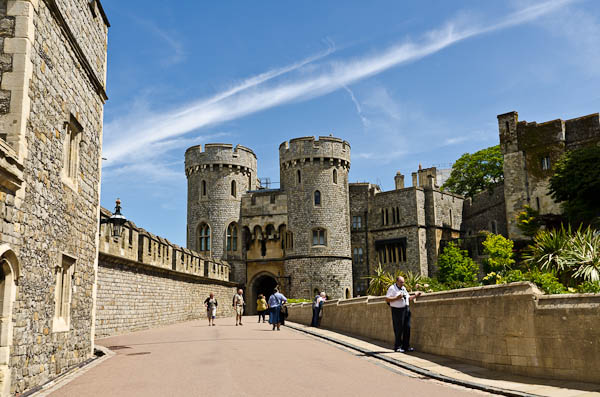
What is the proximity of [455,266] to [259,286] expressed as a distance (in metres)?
14.5

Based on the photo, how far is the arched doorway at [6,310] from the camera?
7.19m

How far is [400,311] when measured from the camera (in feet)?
36.9

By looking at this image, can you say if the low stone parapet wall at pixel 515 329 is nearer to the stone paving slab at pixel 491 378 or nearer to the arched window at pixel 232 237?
the stone paving slab at pixel 491 378

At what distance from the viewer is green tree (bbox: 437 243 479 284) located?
41906 mm

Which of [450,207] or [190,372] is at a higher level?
[450,207]

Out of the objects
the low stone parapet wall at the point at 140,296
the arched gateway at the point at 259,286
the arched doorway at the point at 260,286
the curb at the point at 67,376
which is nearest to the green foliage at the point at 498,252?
the arched gateway at the point at 259,286

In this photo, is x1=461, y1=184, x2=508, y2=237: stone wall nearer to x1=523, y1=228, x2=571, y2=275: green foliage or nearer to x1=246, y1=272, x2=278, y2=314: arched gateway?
x1=246, y1=272, x2=278, y2=314: arched gateway

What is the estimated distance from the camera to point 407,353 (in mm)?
11180

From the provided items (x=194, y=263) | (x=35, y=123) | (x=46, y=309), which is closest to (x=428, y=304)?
(x=46, y=309)

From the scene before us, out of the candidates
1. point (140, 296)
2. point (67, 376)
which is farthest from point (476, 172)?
point (67, 376)

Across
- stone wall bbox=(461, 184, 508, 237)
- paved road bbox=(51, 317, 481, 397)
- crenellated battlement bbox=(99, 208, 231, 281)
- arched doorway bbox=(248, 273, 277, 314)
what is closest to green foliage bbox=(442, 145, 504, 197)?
stone wall bbox=(461, 184, 508, 237)

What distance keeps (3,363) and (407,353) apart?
689cm

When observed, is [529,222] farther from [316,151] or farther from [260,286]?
[260,286]

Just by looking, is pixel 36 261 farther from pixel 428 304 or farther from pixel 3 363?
pixel 428 304
